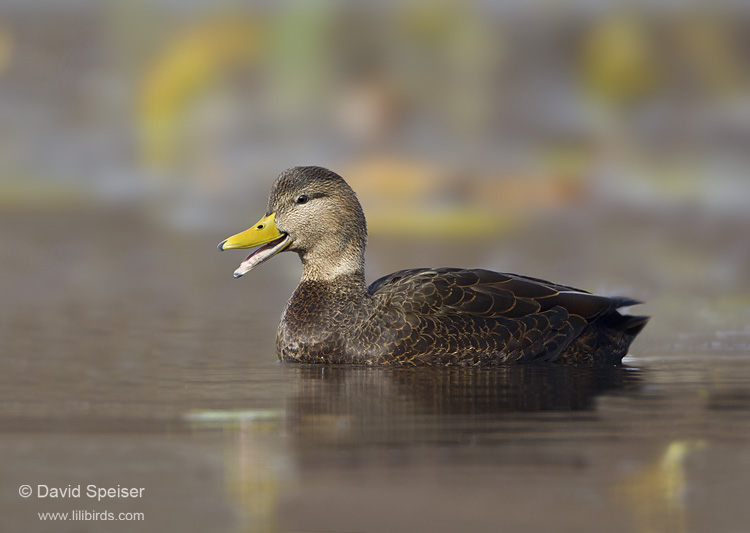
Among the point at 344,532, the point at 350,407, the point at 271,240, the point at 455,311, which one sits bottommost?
the point at 344,532

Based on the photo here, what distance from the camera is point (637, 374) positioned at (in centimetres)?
779

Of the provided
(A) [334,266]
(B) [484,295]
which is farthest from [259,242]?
(B) [484,295]

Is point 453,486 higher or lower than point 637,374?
lower

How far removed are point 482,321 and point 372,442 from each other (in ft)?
8.73

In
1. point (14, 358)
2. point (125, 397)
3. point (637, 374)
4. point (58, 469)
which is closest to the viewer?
point (58, 469)

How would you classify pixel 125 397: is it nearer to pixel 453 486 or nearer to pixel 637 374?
pixel 453 486

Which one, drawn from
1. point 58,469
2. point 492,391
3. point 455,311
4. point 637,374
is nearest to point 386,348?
point 455,311

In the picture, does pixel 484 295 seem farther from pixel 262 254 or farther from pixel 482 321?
pixel 262 254

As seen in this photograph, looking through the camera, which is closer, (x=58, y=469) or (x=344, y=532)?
(x=344, y=532)

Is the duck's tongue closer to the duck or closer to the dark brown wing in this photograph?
the duck

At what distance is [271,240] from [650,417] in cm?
343

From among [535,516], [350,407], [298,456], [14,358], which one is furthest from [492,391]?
[14,358]

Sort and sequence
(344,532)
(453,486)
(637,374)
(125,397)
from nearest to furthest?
1. (344,532)
2. (453,486)
3. (125,397)
4. (637,374)

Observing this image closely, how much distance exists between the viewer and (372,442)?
5.46 metres
